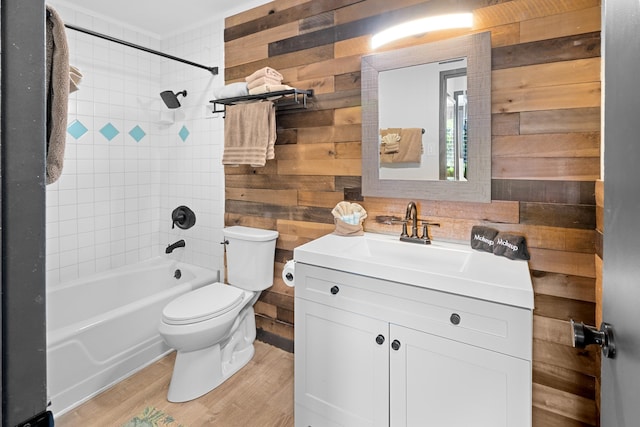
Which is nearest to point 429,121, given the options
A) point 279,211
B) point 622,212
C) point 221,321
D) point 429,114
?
point 429,114

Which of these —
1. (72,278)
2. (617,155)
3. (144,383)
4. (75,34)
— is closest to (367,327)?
(617,155)

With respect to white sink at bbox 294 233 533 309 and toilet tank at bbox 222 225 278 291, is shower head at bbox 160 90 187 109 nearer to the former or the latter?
toilet tank at bbox 222 225 278 291

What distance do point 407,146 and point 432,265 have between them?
0.65 meters

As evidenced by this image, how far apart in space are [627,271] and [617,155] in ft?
0.73

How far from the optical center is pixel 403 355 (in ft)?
4.51

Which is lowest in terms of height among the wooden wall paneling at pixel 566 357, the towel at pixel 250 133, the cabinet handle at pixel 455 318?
the wooden wall paneling at pixel 566 357

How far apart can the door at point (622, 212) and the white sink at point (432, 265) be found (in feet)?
1.43

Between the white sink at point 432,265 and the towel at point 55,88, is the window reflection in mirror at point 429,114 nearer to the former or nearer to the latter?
the white sink at point 432,265

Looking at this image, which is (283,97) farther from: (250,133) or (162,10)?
(162,10)

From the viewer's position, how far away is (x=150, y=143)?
2.99 m

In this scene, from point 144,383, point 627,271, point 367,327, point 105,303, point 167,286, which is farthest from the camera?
point 167,286

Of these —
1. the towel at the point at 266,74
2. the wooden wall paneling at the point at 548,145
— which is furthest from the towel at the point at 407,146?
the towel at the point at 266,74

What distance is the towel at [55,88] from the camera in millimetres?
735

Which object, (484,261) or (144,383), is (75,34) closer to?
(144,383)
